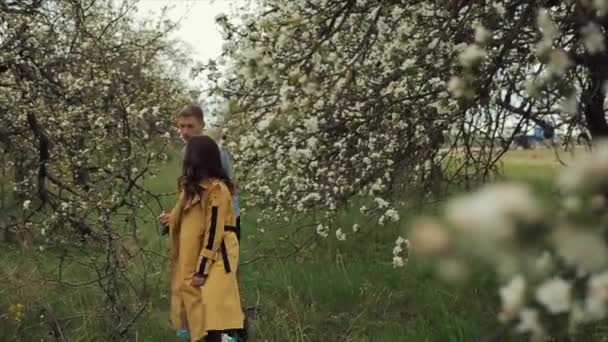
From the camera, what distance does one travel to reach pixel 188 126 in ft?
15.2

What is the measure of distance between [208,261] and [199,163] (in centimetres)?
54

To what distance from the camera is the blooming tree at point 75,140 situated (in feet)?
16.8

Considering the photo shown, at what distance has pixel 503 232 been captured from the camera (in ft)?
3.48

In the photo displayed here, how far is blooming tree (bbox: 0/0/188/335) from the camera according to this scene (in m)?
5.12

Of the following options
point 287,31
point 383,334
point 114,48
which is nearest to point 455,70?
point 287,31

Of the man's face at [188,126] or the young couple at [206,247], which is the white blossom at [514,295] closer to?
the young couple at [206,247]

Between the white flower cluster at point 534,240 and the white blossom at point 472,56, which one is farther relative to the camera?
the white blossom at point 472,56

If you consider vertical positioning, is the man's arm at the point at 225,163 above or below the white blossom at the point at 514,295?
above

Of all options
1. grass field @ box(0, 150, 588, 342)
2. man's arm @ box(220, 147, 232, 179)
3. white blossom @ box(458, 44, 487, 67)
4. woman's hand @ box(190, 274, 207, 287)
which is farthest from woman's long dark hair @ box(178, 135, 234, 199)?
white blossom @ box(458, 44, 487, 67)

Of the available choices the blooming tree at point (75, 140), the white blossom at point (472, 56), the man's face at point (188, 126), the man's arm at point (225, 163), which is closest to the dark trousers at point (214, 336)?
the blooming tree at point (75, 140)

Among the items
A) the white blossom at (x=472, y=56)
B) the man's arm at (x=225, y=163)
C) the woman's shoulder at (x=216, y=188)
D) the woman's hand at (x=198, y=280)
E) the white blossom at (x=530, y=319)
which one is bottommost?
the white blossom at (x=530, y=319)

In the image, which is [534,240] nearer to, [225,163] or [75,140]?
[225,163]

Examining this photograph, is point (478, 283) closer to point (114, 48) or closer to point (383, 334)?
point (383, 334)

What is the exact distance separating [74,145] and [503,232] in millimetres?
5327
